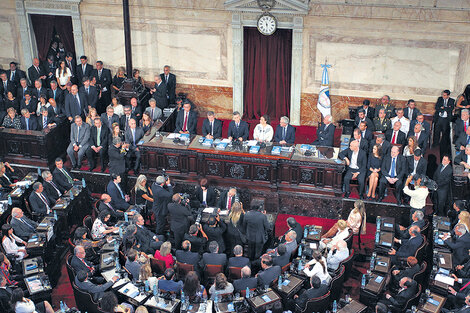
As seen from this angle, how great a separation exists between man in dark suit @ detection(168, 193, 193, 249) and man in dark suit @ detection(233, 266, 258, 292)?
1.94 meters

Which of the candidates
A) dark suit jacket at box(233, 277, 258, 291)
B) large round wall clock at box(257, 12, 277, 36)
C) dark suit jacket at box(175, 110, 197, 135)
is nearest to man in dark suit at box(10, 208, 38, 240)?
dark suit jacket at box(233, 277, 258, 291)

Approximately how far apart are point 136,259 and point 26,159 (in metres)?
5.41

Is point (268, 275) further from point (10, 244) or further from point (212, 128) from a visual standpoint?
point (212, 128)

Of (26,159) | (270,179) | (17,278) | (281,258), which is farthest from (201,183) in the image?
(26,159)

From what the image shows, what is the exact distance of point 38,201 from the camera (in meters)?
11.1

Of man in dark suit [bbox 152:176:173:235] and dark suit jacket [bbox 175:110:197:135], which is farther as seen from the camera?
dark suit jacket [bbox 175:110:197:135]

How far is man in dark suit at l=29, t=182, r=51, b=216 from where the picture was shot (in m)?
11.0

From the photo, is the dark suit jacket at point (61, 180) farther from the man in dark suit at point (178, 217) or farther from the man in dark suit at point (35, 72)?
the man in dark suit at point (35, 72)

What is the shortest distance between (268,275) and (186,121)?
18.5 ft

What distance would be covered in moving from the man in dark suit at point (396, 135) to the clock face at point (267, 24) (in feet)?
13.1

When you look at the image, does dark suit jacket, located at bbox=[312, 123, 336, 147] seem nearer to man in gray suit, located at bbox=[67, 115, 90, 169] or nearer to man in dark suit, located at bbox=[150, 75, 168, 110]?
man in dark suit, located at bbox=[150, 75, 168, 110]

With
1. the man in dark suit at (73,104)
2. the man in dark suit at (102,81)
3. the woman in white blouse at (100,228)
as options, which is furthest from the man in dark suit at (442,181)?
the man in dark suit at (102,81)

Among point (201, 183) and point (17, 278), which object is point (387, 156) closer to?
point (201, 183)

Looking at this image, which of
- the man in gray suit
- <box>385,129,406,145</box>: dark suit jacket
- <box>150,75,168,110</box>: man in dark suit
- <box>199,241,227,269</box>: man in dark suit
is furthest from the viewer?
<box>150,75,168,110</box>: man in dark suit
